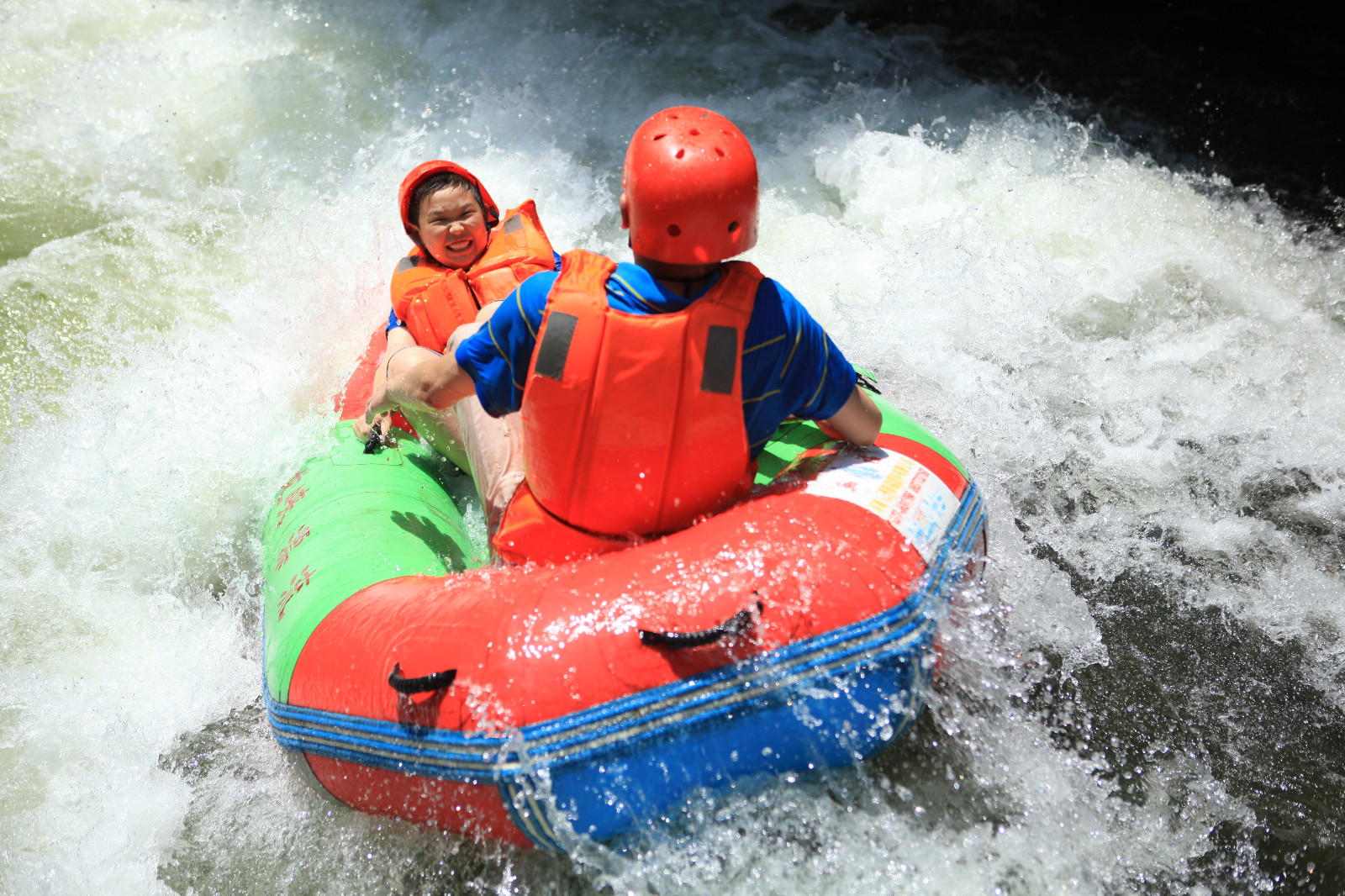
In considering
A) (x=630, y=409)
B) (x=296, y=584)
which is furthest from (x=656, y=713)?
(x=296, y=584)

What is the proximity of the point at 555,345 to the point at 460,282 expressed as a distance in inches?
51.8

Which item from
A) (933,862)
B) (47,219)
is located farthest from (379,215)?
(933,862)

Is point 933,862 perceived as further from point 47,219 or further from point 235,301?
point 47,219

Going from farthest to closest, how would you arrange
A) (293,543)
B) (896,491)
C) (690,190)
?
(293,543)
(896,491)
(690,190)

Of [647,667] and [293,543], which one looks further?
[293,543]

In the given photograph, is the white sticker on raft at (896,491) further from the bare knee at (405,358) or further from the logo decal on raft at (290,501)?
the logo decal on raft at (290,501)

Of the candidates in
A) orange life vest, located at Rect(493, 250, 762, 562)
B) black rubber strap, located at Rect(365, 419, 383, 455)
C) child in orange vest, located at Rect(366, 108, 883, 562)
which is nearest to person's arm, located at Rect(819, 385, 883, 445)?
child in orange vest, located at Rect(366, 108, 883, 562)

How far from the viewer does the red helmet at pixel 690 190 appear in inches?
73.4

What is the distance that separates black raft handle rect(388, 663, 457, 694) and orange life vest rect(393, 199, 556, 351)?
1.40m

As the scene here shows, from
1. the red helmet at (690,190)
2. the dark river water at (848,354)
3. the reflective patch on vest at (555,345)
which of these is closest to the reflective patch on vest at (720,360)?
the red helmet at (690,190)

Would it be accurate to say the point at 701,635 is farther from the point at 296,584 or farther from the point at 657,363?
the point at 296,584

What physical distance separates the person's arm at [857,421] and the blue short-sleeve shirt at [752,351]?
0.14 feet

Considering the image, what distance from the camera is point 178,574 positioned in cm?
333

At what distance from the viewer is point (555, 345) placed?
1980 millimetres
